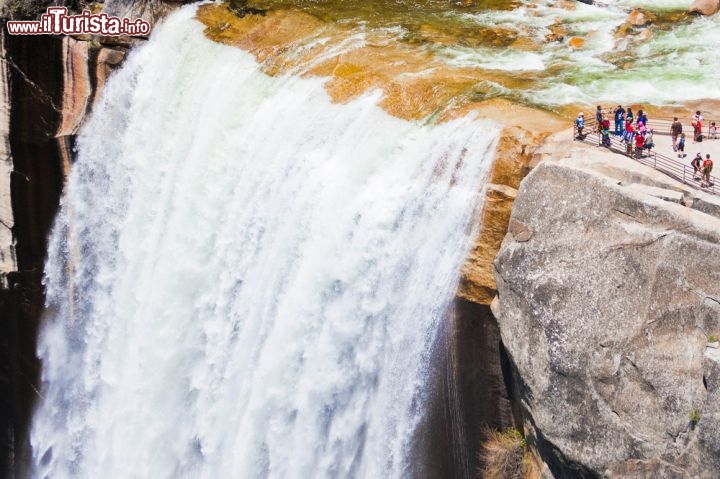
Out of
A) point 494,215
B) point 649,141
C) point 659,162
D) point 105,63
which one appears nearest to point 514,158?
point 494,215

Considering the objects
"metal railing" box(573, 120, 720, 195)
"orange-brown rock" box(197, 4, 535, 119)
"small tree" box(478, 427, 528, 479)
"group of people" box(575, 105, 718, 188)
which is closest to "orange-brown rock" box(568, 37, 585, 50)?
"orange-brown rock" box(197, 4, 535, 119)

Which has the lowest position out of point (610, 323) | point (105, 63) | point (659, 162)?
point (610, 323)

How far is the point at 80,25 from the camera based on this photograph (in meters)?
23.3

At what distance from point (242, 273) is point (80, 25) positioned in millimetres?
11771

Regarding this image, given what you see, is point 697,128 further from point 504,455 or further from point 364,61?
point 364,61

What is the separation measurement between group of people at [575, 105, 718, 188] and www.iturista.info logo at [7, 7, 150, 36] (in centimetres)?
1529

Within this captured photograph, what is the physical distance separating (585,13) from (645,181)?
1317cm

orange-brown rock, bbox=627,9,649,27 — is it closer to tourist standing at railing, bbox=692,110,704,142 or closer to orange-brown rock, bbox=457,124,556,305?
tourist standing at railing, bbox=692,110,704,142

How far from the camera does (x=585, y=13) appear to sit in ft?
77.6

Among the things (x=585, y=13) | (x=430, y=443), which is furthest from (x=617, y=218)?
(x=585, y=13)

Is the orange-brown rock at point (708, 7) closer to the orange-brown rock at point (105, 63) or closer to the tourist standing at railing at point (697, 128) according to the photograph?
the tourist standing at railing at point (697, 128)

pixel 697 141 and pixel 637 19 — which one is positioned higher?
pixel 637 19

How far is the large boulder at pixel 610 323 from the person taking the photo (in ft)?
36.4

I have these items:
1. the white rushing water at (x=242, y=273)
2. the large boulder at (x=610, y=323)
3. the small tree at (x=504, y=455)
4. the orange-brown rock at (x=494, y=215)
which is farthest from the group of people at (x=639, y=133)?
the small tree at (x=504, y=455)
